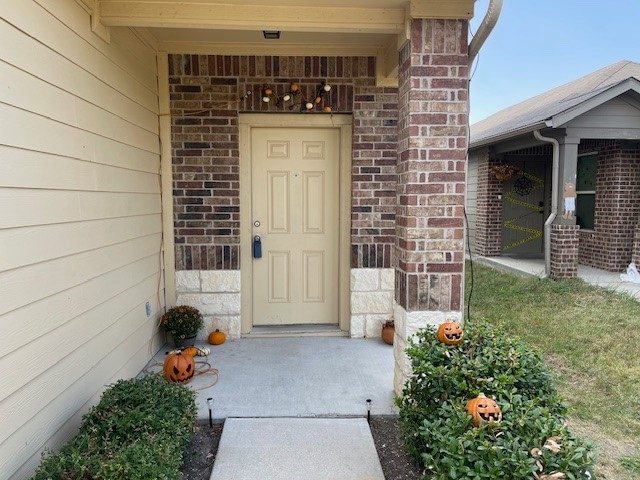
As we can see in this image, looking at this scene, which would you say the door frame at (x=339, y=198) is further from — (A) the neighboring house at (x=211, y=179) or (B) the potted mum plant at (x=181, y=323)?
(B) the potted mum plant at (x=181, y=323)

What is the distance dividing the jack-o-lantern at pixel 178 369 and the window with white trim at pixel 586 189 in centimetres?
771

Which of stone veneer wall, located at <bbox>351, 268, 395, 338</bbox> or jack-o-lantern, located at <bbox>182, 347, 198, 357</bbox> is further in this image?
stone veneer wall, located at <bbox>351, 268, 395, 338</bbox>

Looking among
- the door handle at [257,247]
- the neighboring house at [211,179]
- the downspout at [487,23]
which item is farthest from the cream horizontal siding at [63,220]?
the downspout at [487,23]

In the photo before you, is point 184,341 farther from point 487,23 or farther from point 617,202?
point 617,202

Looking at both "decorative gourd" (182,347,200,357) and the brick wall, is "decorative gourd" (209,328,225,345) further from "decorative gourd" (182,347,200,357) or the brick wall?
the brick wall

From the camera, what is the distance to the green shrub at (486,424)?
1.52 meters

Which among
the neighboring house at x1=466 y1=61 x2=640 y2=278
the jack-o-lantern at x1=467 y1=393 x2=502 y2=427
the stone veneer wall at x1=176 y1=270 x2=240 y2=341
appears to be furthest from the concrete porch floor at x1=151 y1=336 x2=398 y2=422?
the neighboring house at x1=466 y1=61 x2=640 y2=278

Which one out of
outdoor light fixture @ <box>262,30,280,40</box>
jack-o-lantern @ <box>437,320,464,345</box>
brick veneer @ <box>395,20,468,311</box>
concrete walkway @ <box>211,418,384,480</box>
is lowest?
concrete walkway @ <box>211,418,384,480</box>

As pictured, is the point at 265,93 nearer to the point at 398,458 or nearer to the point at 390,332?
the point at 390,332

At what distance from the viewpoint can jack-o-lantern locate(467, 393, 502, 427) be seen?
178cm

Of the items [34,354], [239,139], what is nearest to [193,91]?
[239,139]

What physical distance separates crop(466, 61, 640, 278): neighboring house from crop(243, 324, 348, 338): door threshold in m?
4.41

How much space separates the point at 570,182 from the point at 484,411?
636 cm

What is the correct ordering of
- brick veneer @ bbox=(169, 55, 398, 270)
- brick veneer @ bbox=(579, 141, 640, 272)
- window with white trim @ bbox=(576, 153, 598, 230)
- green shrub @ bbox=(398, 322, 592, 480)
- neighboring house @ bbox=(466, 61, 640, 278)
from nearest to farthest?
green shrub @ bbox=(398, 322, 592, 480) → brick veneer @ bbox=(169, 55, 398, 270) → neighboring house @ bbox=(466, 61, 640, 278) → brick veneer @ bbox=(579, 141, 640, 272) → window with white trim @ bbox=(576, 153, 598, 230)
